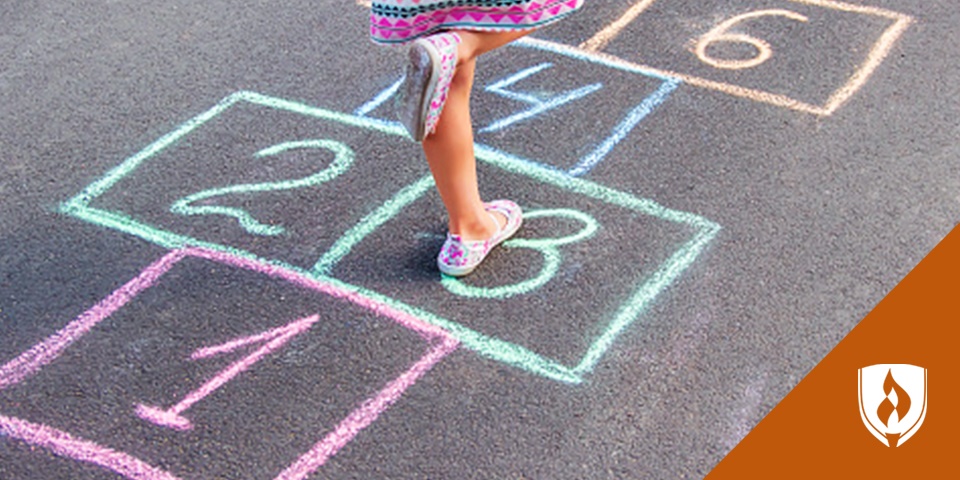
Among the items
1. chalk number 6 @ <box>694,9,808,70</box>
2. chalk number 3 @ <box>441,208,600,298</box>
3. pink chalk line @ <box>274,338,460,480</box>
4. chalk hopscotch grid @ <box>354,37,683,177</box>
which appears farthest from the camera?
chalk number 6 @ <box>694,9,808,70</box>

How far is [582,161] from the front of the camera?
12.3 ft

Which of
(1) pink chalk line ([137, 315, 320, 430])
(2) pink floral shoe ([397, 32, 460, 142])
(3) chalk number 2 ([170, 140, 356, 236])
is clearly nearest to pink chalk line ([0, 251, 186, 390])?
(3) chalk number 2 ([170, 140, 356, 236])

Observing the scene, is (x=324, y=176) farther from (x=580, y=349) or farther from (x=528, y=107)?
(x=580, y=349)

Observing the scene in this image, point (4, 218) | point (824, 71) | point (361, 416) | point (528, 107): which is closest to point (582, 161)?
point (528, 107)

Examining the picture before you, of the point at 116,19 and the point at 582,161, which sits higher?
the point at 116,19

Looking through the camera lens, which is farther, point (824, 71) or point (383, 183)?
point (824, 71)

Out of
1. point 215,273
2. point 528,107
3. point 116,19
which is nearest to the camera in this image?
point 215,273

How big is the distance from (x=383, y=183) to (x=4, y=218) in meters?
1.18

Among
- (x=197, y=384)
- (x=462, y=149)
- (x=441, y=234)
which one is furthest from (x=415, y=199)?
(x=197, y=384)

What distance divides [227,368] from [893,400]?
1.67 metres

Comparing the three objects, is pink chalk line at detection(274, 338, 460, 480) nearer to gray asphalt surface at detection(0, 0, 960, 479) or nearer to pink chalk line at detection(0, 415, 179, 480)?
gray asphalt surface at detection(0, 0, 960, 479)

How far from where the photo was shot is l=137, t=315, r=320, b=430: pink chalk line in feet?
9.32

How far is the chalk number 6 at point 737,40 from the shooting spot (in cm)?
427

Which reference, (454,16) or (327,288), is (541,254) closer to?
(327,288)
